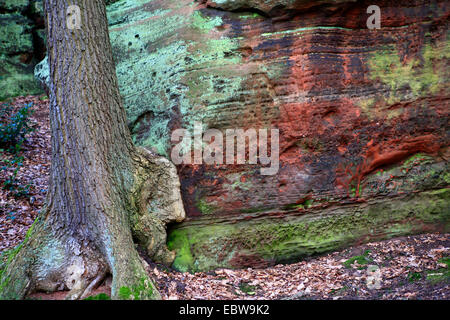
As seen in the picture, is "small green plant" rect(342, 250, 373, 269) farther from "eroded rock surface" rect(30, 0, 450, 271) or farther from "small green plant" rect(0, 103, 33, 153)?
"small green plant" rect(0, 103, 33, 153)

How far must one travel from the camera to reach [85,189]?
4660 millimetres

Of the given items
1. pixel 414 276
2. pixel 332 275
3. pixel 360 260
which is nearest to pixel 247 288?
pixel 332 275

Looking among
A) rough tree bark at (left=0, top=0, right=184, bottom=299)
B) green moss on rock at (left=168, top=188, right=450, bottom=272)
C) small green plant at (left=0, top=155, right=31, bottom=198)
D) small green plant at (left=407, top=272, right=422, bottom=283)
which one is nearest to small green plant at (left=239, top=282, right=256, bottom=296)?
green moss on rock at (left=168, top=188, right=450, bottom=272)

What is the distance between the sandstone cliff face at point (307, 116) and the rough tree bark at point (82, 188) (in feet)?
4.32

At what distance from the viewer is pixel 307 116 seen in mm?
6047

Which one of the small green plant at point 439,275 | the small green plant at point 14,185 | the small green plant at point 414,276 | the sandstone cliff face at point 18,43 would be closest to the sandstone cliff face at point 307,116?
the small green plant at point 414,276

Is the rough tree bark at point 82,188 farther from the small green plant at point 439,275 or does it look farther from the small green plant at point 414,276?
the small green plant at point 439,275

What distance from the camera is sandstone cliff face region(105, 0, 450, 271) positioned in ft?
19.7

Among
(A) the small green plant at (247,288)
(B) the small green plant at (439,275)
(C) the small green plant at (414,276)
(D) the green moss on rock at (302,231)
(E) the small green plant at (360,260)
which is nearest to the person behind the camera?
(B) the small green plant at (439,275)

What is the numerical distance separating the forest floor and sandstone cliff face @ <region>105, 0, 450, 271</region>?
12.5 inches

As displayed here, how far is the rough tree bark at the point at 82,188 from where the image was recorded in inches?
177

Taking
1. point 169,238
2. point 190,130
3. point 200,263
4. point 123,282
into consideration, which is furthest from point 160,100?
point 123,282

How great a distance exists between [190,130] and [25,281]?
291 cm
